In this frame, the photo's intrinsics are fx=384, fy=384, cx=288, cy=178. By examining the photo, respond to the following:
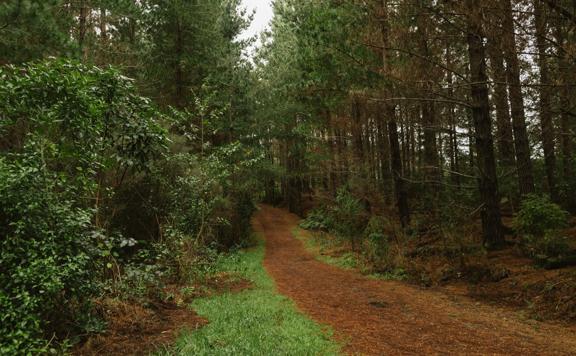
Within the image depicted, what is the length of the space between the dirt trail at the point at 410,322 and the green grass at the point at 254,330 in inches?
14.8

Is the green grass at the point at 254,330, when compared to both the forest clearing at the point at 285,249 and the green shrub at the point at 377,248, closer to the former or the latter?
the forest clearing at the point at 285,249

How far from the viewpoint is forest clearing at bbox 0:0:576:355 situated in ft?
17.7

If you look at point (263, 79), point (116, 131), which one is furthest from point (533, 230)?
point (263, 79)

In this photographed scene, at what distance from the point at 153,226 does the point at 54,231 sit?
7652mm

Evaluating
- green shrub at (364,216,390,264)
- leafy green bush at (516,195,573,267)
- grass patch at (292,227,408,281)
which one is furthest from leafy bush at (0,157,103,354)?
leafy green bush at (516,195,573,267)

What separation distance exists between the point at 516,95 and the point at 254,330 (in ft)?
24.5

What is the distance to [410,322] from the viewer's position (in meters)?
6.79

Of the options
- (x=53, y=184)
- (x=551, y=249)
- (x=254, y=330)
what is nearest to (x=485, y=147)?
(x=551, y=249)

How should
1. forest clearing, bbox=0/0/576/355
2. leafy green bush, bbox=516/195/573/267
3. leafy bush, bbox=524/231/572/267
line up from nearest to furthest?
1. forest clearing, bbox=0/0/576/355
2. leafy bush, bbox=524/231/572/267
3. leafy green bush, bbox=516/195/573/267

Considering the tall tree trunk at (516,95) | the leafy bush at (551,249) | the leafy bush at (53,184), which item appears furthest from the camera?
the leafy bush at (551,249)

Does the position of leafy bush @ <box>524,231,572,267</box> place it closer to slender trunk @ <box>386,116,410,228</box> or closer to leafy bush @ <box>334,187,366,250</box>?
slender trunk @ <box>386,116,410,228</box>

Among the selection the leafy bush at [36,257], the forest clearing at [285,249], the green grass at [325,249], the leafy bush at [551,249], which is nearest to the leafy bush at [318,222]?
the green grass at [325,249]

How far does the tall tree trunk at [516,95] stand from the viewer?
6.89 metres

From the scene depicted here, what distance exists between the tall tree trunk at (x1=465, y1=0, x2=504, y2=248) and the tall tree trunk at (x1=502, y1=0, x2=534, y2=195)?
2.02 ft
